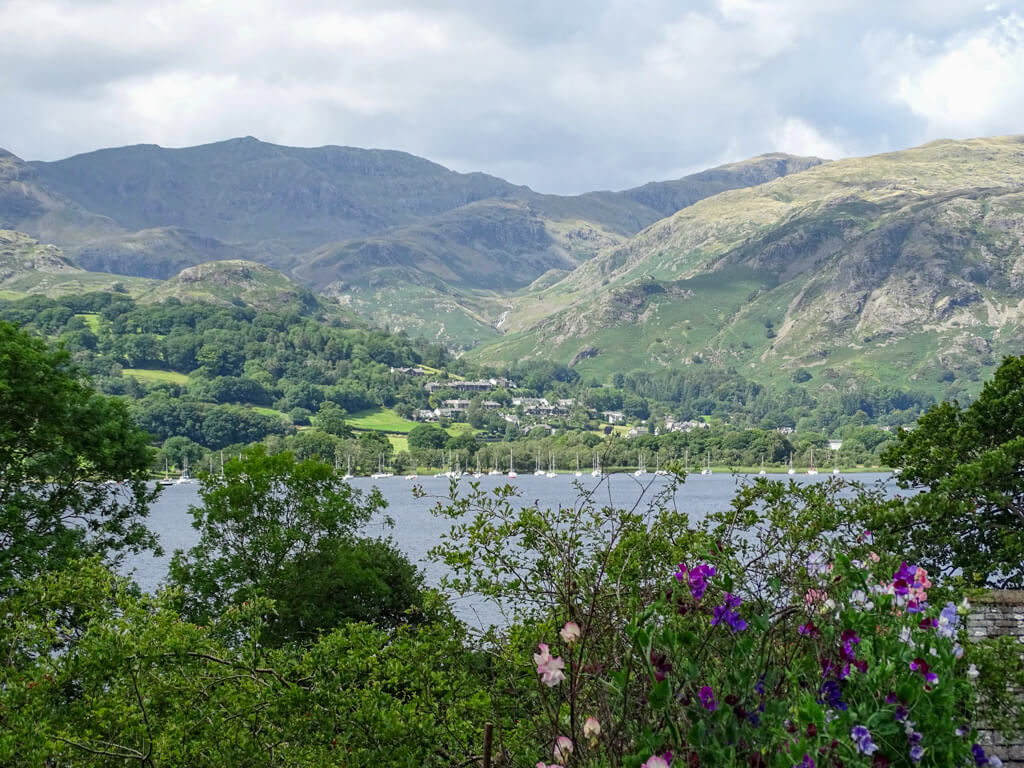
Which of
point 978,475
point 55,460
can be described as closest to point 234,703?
point 55,460

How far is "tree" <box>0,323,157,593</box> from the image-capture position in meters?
26.9

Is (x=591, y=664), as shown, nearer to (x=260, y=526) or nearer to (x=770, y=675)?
(x=770, y=675)

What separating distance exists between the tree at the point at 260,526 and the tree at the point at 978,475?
19146mm

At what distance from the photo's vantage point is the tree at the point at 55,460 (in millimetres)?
26922

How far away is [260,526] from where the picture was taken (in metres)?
35.7

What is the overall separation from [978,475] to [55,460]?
25.1 meters

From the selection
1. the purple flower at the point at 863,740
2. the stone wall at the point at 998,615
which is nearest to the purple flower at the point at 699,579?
the purple flower at the point at 863,740

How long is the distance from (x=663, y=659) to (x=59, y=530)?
2582 centimetres

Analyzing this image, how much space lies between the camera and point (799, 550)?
30.9ft

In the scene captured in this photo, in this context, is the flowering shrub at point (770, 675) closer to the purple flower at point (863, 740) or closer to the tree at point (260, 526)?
the purple flower at point (863, 740)

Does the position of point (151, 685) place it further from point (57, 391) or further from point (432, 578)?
point (432, 578)

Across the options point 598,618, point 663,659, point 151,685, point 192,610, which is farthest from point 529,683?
point 192,610

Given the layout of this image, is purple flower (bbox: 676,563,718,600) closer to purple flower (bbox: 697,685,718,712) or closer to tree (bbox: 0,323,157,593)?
purple flower (bbox: 697,685,718,712)

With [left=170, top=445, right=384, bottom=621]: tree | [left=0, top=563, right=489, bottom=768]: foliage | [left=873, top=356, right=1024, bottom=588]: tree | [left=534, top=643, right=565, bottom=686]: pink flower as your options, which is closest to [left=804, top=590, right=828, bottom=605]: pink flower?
[left=534, top=643, right=565, bottom=686]: pink flower
